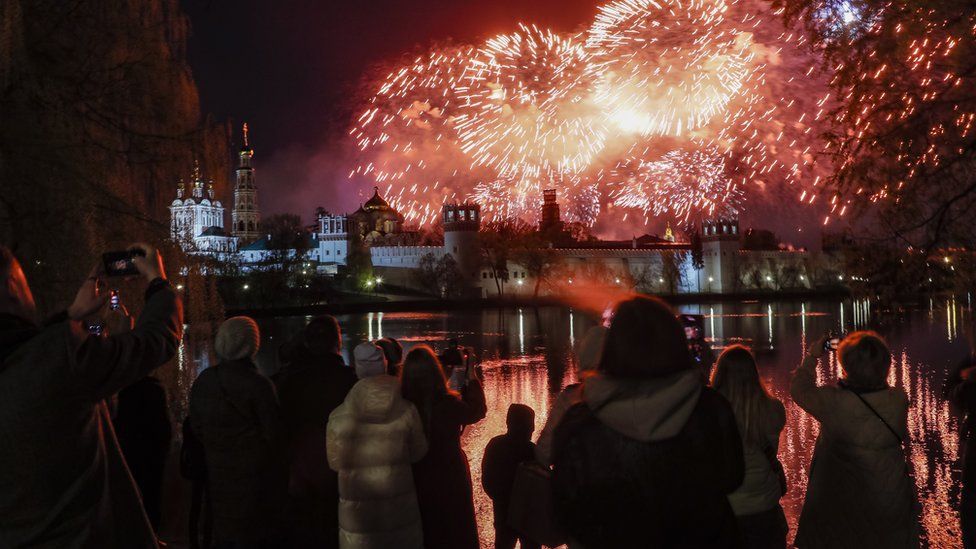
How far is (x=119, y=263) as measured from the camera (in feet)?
7.45

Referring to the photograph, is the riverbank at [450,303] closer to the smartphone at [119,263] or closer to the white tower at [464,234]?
the white tower at [464,234]

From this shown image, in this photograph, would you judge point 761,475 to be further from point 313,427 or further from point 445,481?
point 313,427

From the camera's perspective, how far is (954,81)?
5211mm

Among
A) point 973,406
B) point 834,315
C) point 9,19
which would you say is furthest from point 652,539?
point 834,315

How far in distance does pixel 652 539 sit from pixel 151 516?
10.9 feet

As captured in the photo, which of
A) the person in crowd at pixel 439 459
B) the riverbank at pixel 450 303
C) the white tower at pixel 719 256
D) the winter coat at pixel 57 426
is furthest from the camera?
the white tower at pixel 719 256

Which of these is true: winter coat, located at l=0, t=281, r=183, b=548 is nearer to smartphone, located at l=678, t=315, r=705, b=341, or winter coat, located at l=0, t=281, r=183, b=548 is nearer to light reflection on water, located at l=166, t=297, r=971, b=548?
smartphone, located at l=678, t=315, r=705, b=341

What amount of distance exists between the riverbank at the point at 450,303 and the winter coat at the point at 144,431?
128 ft

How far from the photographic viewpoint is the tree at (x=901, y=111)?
204 inches

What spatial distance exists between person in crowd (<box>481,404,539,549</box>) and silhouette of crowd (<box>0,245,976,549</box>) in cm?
1

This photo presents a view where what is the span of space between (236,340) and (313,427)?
1.65ft

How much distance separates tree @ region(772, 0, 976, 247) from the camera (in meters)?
5.17

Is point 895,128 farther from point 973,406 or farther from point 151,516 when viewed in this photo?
point 151,516

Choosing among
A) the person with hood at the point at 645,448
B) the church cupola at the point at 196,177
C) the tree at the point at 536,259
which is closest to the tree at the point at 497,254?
the tree at the point at 536,259
